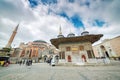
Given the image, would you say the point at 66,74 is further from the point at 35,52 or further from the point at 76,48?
the point at 35,52

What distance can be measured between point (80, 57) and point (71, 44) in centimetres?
381

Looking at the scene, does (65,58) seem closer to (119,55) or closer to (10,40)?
(119,55)

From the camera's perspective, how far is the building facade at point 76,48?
57.8 feet

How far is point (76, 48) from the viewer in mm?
18656

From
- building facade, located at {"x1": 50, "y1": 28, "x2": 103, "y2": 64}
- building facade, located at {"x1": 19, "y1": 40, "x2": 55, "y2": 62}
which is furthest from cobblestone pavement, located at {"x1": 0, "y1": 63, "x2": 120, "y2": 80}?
building facade, located at {"x1": 19, "y1": 40, "x2": 55, "y2": 62}

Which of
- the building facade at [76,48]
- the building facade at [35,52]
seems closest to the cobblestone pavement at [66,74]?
the building facade at [76,48]

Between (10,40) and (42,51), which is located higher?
(10,40)

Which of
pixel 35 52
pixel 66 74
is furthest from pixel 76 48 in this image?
pixel 35 52

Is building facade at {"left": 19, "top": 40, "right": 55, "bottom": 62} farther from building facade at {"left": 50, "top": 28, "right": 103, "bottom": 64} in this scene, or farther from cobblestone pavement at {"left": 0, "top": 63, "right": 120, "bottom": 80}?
cobblestone pavement at {"left": 0, "top": 63, "right": 120, "bottom": 80}

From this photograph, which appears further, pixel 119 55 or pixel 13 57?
pixel 13 57

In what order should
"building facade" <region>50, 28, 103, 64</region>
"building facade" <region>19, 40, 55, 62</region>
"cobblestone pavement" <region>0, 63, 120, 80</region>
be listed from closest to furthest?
1. "cobblestone pavement" <region>0, 63, 120, 80</region>
2. "building facade" <region>50, 28, 103, 64</region>
3. "building facade" <region>19, 40, 55, 62</region>

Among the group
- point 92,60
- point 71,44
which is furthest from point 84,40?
point 92,60

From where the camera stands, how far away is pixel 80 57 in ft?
58.7

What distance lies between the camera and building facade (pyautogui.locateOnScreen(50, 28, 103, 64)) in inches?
694
